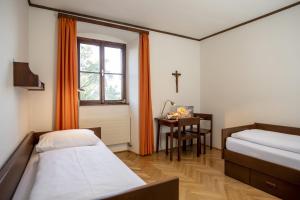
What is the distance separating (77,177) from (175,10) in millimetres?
2680

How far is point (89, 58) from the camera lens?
137 inches

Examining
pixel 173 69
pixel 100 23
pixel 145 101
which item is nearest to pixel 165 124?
pixel 145 101

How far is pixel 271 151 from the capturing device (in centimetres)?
211

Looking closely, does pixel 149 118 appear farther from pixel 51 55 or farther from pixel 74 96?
pixel 51 55

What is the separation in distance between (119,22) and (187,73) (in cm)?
184

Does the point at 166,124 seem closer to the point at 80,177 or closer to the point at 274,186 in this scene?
the point at 274,186

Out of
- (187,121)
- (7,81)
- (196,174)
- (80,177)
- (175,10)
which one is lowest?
(196,174)

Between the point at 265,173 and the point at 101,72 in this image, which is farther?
the point at 101,72

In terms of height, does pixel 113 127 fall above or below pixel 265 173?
above

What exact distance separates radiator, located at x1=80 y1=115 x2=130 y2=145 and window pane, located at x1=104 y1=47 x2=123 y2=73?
3.20 feet

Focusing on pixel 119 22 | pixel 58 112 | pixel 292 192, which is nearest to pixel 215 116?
pixel 292 192

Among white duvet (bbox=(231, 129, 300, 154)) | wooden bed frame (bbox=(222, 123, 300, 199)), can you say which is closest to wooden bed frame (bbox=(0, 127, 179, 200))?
wooden bed frame (bbox=(222, 123, 300, 199))

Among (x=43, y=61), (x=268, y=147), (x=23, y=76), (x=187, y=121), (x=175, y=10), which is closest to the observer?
(x=23, y=76)

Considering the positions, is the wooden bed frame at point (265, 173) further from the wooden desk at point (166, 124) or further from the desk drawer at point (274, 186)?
the wooden desk at point (166, 124)
